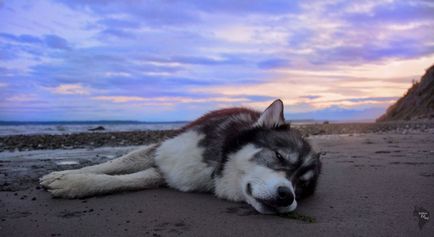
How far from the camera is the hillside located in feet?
76.0

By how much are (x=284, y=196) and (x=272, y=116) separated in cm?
119

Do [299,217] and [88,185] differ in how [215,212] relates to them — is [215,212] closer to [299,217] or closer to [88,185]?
[299,217]

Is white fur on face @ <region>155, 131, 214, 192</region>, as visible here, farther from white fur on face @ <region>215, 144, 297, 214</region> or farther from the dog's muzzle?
the dog's muzzle

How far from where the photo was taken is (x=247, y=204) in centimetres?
373

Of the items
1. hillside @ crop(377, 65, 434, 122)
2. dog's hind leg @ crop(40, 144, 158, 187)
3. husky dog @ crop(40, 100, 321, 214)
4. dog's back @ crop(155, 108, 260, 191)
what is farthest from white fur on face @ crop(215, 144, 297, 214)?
hillside @ crop(377, 65, 434, 122)

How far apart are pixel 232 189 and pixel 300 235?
3.99ft

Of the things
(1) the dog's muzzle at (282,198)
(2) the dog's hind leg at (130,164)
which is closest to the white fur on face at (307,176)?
(1) the dog's muzzle at (282,198)

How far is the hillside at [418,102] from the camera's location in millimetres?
23172

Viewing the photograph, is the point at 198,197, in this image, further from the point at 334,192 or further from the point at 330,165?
the point at 330,165

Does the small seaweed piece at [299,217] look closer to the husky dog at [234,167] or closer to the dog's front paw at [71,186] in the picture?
the husky dog at [234,167]

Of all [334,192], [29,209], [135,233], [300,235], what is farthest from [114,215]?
[334,192]

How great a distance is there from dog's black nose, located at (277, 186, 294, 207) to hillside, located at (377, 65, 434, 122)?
69.0 ft

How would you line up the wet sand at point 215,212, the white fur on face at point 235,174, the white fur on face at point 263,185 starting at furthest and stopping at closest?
1. the white fur on face at point 235,174
2. the white fur on face at point 263,185
3. the wet sand at point 215,212

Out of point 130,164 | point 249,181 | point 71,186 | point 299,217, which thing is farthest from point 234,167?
point 130,164
